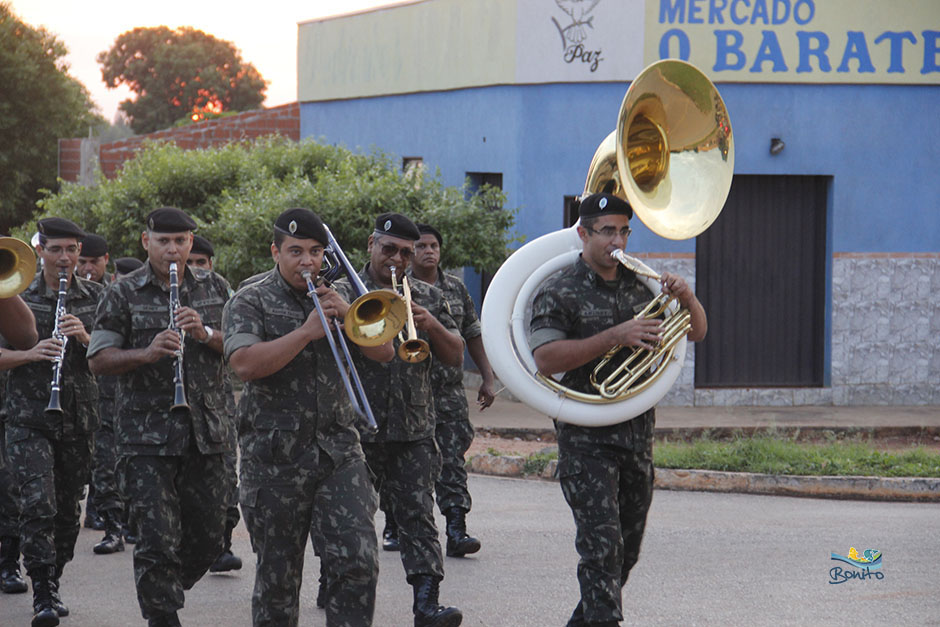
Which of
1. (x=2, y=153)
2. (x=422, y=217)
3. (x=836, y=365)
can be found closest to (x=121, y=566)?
(x=422, y=217)

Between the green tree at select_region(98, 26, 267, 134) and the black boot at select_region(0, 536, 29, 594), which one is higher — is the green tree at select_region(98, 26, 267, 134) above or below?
above

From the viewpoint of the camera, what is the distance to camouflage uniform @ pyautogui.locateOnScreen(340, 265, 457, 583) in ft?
21.8

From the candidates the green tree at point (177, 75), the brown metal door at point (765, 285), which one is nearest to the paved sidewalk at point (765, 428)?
the brown metal door at point (765, 285)

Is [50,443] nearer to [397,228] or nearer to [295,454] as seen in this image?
[397,228]

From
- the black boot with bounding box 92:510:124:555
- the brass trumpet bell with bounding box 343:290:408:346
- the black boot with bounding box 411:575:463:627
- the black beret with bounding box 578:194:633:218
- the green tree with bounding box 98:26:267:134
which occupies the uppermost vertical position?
the green tree with bounding box 98:26:267:134

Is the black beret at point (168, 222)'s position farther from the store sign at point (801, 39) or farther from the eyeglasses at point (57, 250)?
the store sign at point (801, 39)

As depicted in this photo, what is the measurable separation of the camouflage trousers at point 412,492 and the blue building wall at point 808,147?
8408 mm

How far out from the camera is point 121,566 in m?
8.09

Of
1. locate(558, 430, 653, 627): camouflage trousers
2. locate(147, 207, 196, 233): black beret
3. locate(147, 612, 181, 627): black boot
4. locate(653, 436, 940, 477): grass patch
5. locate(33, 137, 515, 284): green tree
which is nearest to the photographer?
locate(558, 430, 653, 627): camouflage trousers

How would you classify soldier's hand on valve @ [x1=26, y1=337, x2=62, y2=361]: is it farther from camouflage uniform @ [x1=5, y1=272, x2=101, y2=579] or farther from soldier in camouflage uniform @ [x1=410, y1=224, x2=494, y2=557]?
soldier in camouflage uniform @ [x1=410, y1=224, x2=494, y2=557]

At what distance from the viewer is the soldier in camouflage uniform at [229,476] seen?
22.3 feet

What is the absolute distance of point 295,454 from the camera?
213 inches

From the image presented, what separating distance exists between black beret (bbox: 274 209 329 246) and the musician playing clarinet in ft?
6.43

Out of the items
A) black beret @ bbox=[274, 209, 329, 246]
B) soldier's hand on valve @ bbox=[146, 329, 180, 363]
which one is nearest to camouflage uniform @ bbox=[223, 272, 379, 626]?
black beret @ bbox=[274, 209, 329, 246]
